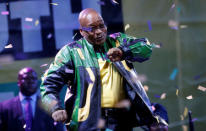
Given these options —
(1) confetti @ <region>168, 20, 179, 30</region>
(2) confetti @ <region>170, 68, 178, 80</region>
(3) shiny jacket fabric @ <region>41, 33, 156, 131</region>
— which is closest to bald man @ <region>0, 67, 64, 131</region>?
(3) shiny jacket fabric @ <region>41, 33, 156, 131</region>

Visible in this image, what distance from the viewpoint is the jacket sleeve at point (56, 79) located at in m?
2.22

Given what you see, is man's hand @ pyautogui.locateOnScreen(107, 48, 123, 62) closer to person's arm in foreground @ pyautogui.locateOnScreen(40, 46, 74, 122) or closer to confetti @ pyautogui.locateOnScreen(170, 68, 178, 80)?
person's arm in foreground @ pyautogui.locateOnScreen(40, 46, 74, 122)

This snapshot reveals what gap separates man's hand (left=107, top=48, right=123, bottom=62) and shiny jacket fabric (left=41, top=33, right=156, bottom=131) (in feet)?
0.14

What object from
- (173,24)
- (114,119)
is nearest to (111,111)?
(114,119)

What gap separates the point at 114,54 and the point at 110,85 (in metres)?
0.25

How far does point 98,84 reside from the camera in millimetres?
2316

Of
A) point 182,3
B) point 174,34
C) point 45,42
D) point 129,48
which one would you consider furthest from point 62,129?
point 182,3

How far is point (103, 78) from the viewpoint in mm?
2359

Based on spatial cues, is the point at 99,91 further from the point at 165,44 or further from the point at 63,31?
the point at 165,44

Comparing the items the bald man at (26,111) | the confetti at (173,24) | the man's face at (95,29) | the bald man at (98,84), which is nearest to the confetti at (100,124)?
the bald man at (98,84)

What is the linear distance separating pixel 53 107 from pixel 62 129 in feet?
3.13

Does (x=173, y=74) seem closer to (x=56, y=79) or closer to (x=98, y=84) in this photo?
(x=98, y=84)

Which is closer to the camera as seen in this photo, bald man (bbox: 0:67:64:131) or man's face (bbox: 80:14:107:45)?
man's face (bbox: 80:14:107:45)

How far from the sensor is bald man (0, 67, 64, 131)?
3031 millimetres
